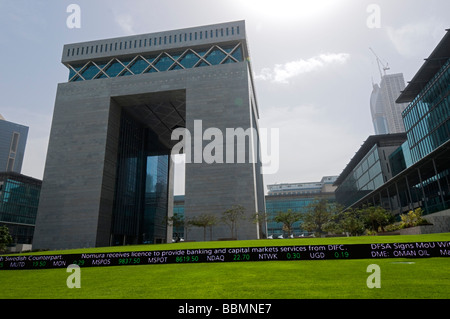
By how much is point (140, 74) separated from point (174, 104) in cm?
922

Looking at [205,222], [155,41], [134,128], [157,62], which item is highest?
[155,41]

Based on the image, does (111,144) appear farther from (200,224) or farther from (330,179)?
(330,179)

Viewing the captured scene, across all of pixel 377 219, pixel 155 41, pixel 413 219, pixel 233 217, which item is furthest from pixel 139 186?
pixel 413 219

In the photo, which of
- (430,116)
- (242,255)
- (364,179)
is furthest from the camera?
(364,179)

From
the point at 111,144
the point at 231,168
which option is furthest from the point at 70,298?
the point at 111,144

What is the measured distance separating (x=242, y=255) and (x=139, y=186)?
5448 cm

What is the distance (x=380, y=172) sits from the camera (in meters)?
72.8

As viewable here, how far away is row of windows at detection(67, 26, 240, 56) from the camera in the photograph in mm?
54731

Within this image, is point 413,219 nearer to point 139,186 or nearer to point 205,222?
point 205,222

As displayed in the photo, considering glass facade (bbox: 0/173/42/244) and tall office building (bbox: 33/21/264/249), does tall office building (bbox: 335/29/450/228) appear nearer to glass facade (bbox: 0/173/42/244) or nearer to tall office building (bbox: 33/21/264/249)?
tall office building (bbox: 33/21/264/249)

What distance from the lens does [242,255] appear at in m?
15.2

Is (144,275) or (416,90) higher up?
(416,90)

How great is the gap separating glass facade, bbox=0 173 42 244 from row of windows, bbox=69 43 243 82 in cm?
4975

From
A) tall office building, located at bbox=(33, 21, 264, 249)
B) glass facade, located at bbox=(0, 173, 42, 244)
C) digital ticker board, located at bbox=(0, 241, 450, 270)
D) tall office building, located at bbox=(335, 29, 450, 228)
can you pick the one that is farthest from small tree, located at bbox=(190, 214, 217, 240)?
glass facade, located at bbox=(0, 173, 42, 244)
